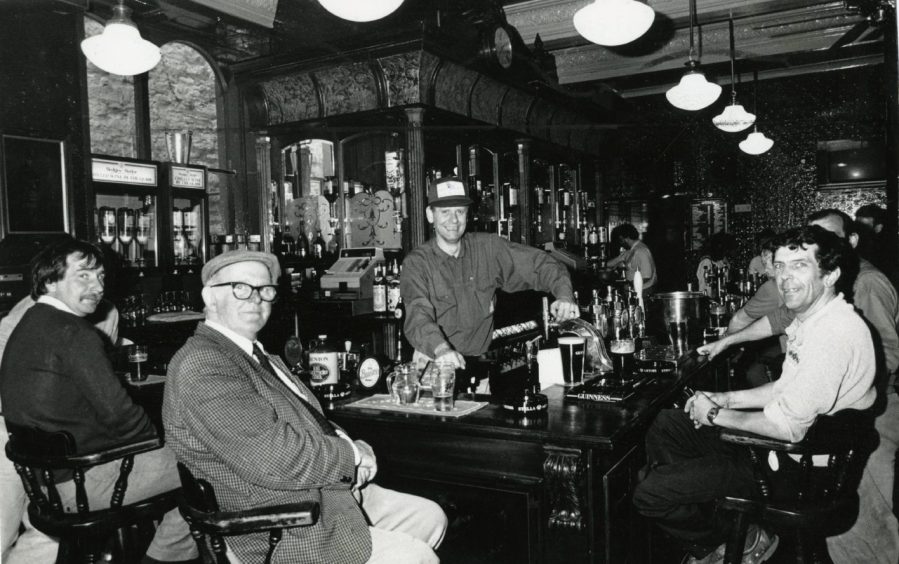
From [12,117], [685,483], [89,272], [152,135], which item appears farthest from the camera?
[152,135]

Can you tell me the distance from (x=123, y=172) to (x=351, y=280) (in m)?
1.96

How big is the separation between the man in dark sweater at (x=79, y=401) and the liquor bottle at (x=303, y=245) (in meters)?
3.90

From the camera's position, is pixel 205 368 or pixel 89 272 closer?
pixel 205 368

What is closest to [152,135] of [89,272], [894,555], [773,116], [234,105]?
[234,105]

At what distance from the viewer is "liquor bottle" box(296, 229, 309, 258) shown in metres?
6.70

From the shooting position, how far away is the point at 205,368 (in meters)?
1.90

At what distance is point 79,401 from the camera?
263 centimetres

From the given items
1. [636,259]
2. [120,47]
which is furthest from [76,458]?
[636,259]

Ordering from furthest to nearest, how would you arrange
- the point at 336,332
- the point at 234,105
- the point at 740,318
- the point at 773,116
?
the point at 773,116, the point at 234,105, the point at 336,332, the point at 740,318

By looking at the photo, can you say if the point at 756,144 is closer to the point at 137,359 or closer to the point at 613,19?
the point at 613,19

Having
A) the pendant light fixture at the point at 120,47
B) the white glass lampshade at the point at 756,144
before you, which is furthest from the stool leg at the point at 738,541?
the white glass lampshade at the point at 756,144

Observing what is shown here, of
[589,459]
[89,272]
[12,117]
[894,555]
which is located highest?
[12,117]

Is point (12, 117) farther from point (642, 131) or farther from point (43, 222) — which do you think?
point (642, 131)

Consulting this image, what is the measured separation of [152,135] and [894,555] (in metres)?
6.09
